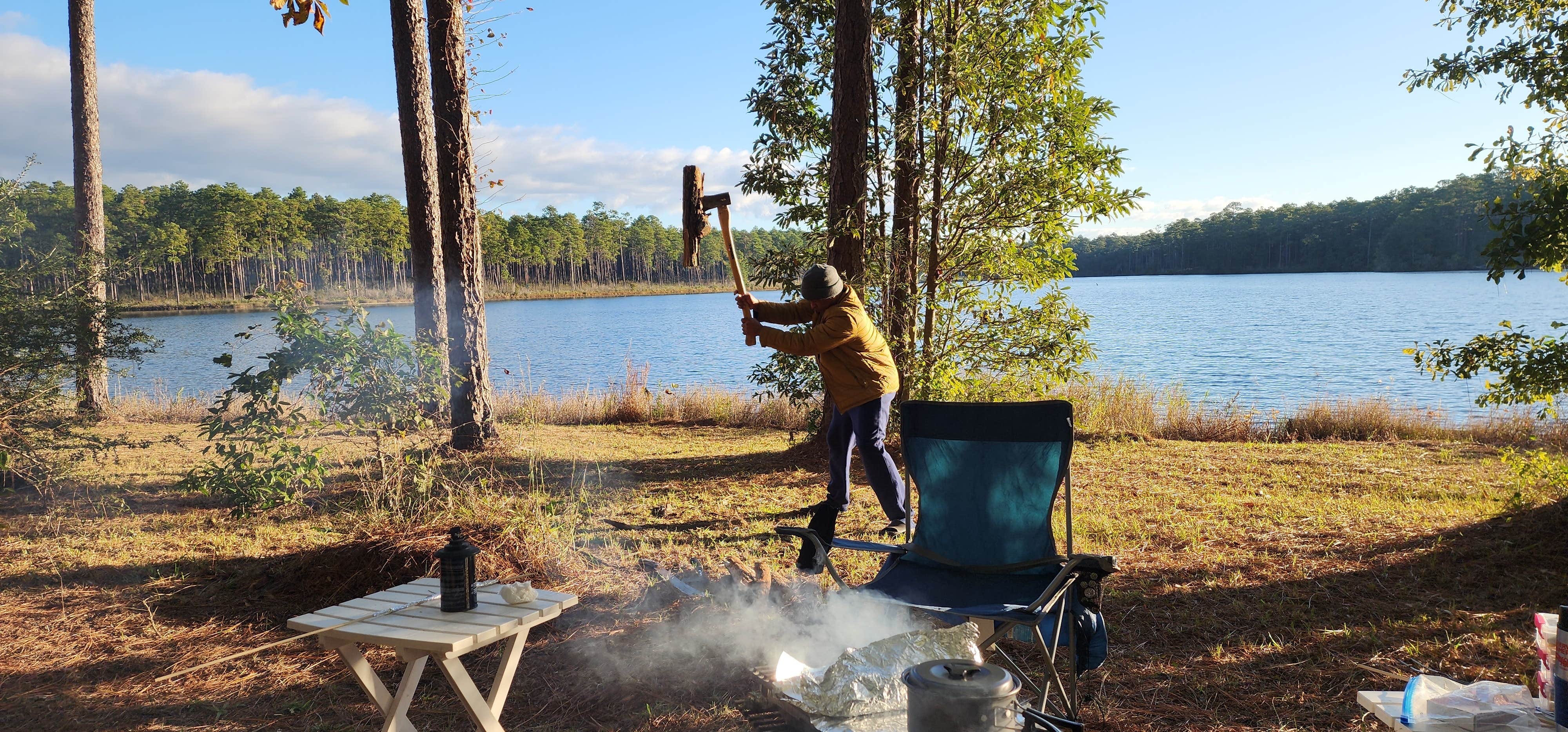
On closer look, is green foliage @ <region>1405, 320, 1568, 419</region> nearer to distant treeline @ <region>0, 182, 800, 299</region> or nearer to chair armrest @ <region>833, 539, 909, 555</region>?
chair armrest @ <region>833, 539, 909, 555</region>

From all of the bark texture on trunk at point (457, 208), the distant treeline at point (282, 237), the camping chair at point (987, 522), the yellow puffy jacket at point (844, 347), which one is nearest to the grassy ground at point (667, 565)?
the camping chair at point (987, 522)

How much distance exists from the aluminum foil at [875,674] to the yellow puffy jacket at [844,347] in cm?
173

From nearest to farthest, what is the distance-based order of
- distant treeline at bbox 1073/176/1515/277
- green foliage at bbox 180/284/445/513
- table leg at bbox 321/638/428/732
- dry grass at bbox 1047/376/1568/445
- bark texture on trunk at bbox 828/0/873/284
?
table leg at bbox 321/638/428/732
green foliage at bbox 180/284/445/513
bark texture on trunk at bbox 828/0/873/284
dry grass at bbox 1047/376/1568/445
distant treeline at bbox 1073/176/1515/277

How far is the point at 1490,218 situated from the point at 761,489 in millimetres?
4231

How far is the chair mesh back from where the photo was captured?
303 cm

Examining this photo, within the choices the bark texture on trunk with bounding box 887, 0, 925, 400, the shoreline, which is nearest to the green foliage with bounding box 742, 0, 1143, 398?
the bark texture on trunk with bounding box 887, 0, 925, 400

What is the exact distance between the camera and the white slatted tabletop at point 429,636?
84.5 inches

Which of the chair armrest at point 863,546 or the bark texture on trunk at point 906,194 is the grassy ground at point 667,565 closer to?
the chair armrest at point 863,546

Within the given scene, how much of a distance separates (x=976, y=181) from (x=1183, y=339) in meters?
20.5

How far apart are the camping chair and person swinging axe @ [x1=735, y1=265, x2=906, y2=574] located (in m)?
1.06

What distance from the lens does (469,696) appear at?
229 cm

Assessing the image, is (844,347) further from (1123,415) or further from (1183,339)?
(1183,339)

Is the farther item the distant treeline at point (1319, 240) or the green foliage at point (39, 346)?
the distant treeline at point (1319, 240)

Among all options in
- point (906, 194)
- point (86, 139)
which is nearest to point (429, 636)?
point (906, 194)
